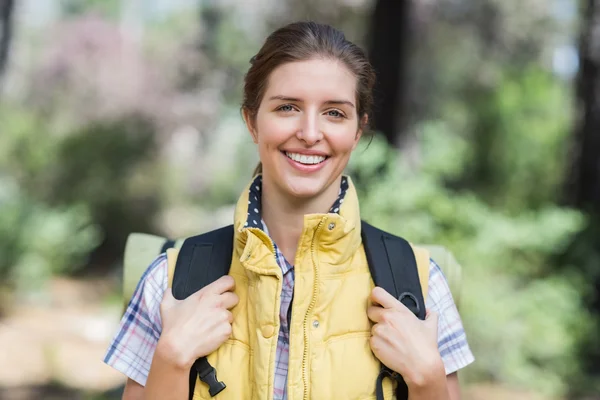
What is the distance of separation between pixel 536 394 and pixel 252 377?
3792mm

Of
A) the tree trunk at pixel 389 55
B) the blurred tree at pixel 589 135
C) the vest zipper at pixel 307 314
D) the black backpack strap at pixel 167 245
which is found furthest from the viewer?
the blurred tree at pixel 589 135

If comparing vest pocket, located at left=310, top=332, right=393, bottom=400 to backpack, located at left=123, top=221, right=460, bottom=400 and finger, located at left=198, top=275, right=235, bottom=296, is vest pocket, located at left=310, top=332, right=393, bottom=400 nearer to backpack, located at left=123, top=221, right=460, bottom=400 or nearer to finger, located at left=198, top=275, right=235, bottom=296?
backpack, located at left=123, top=221, right=460, bottom=400

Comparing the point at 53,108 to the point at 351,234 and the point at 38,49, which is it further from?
the point at 351,234

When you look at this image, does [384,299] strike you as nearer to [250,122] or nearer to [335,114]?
[335,114]

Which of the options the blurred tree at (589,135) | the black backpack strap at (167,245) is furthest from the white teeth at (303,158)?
the blurred tree at (589,135)

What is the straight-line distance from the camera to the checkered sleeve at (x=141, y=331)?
5.94ft

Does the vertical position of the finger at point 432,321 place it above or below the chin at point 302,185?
below

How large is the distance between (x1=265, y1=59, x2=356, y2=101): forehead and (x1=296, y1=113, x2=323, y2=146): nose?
0.17ft

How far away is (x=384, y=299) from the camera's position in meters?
1.74

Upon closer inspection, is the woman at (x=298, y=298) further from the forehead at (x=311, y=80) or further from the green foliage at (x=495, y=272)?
the green foliage at (x=495, y=272)

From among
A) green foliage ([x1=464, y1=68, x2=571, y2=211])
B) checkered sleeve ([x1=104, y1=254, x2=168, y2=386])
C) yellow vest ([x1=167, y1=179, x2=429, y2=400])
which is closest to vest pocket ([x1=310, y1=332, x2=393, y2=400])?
yellow vest ([x1=167, y1=179, x2=429, y2=400])

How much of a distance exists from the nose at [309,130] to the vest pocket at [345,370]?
0.51 m

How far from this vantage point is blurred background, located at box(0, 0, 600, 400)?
4.77 meters

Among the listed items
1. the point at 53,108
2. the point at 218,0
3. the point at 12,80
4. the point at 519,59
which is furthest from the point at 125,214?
the point at 519,59
